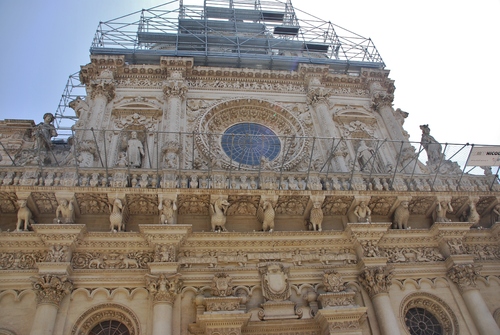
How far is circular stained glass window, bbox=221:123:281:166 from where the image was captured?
1503cm

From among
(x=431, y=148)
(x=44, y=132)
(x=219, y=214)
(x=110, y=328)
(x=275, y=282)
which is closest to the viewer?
(x=110, y=328)

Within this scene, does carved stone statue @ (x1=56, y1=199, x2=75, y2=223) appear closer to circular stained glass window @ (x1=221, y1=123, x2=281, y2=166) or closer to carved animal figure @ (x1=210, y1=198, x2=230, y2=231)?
carved animal figure @ (x1=210, y1=198, x2=230, y2=231)

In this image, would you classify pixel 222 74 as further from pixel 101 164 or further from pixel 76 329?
pixel 76 329

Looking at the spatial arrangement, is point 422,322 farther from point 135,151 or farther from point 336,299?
point 135,151

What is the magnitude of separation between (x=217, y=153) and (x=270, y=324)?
6.45 meters

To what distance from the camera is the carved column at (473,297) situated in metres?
10.0

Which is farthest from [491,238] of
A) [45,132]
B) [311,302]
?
[45,132]

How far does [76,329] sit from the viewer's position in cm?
909

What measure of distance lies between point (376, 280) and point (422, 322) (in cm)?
158

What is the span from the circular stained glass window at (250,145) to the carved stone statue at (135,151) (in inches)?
121

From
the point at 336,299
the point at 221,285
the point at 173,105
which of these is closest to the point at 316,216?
the point at 336,299

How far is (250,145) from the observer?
15172 millimetres

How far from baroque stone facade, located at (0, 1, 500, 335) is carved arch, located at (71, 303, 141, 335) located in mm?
26

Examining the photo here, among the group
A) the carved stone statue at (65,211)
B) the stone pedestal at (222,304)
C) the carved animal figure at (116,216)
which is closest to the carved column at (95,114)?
the carved stone statue at (65,211)
